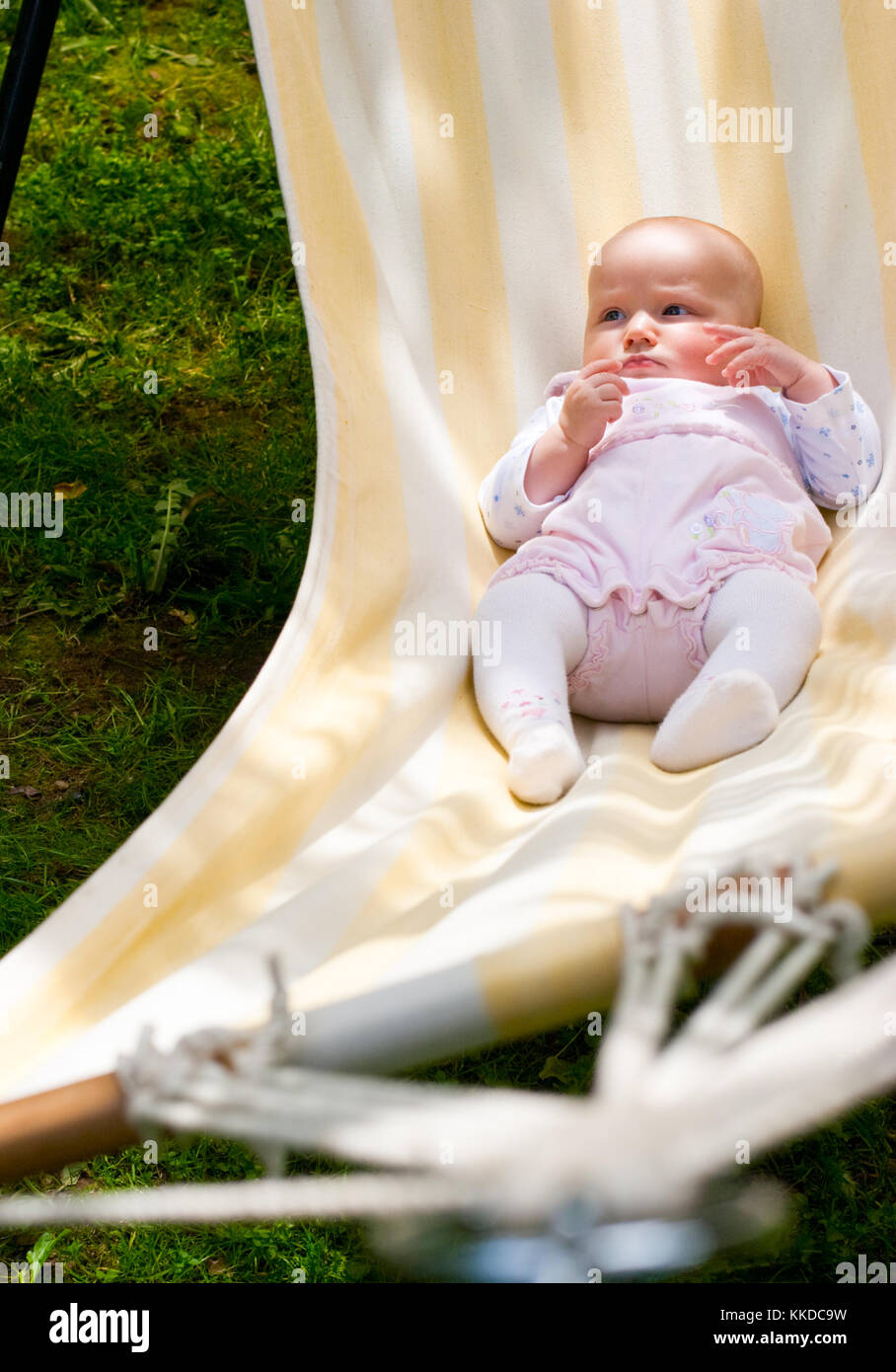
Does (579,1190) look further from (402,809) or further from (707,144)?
(707,144)

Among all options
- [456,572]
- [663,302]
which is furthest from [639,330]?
[456,572]

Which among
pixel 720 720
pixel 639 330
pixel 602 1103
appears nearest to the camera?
pixel 602 1103

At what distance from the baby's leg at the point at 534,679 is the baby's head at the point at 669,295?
48 cm

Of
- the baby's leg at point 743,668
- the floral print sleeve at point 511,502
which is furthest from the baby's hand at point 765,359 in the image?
the baby's leg at point 743,668

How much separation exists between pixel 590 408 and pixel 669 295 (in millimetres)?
333

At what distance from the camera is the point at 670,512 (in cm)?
191

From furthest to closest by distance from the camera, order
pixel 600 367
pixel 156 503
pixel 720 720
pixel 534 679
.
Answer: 1. pixel 156 503
2. pixel 600 367
3. pixel 534 679
4. pixel 720 720

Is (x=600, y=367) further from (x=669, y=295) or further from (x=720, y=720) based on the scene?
(x=720, y=720)

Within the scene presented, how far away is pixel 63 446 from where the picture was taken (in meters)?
2.98

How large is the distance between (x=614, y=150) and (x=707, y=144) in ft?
0.48

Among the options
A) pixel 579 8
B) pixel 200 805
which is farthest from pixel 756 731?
pixel 579 8

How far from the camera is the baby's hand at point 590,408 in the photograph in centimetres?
193

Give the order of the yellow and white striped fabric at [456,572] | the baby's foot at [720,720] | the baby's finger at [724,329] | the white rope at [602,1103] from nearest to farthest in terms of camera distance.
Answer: the white rope at [602,1103], the yellow and white striped fabric at [456,572], the baby's foot at [720,720], the baby's finger at [724,329]

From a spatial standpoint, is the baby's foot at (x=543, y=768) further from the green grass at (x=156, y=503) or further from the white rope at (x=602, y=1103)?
the green grass at (x=156, y=503)
